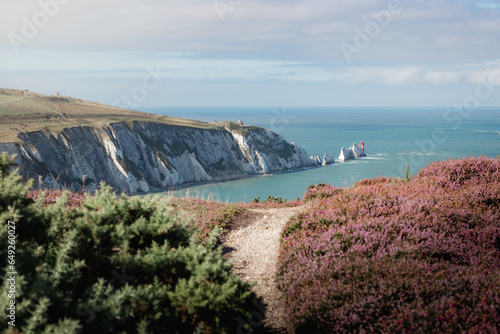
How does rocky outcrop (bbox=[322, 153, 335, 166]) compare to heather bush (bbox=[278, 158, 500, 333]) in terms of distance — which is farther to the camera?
rocky outcrop (bbox=[322, 153, 335, 166])

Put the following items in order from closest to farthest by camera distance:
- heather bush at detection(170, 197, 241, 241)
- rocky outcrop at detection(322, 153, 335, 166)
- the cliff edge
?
1. heather bush at detection(170, 197, 241, 241)
2. the cliff edge
3. rocky outcrop at detection(322, 153, 335, 166)

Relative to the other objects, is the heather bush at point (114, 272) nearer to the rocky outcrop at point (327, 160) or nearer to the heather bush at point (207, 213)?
the heather bush at point (207, 213)

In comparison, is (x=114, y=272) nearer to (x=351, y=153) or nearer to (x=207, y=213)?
(x=207, y=213)

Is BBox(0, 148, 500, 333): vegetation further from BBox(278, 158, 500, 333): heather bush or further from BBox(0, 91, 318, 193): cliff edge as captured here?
BBox(0, 91, 318, 193): cliff edge

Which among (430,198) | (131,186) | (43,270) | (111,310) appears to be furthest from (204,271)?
(131,186)

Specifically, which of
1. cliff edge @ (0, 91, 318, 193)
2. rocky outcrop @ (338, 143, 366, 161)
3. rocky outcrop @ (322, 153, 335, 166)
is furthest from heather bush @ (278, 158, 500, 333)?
rocky outcrop @ (338, 143, 366, 161)

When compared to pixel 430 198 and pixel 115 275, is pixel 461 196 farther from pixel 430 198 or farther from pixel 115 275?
pixel 115 275

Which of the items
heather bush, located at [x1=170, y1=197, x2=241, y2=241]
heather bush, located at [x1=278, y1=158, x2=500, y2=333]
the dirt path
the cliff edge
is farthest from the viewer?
the cliff edge
